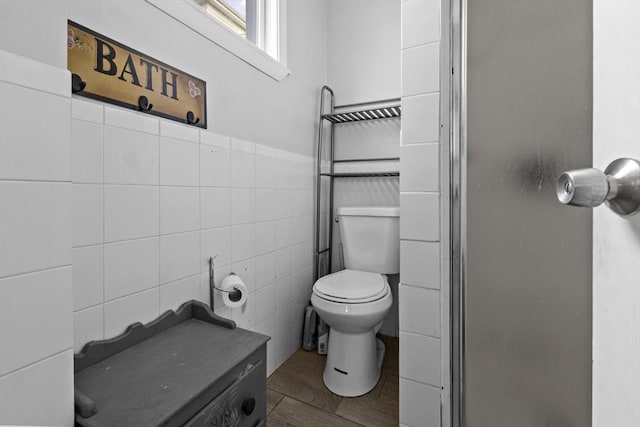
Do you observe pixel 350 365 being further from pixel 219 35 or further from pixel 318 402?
pixel 219 35

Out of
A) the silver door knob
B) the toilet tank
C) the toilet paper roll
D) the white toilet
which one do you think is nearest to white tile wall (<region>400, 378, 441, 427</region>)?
the white toilet

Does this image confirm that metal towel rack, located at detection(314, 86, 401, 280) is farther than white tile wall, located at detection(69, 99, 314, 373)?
Yes

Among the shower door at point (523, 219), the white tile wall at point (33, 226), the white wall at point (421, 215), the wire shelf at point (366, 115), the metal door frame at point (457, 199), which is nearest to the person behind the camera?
the shower door at point (523, 219)

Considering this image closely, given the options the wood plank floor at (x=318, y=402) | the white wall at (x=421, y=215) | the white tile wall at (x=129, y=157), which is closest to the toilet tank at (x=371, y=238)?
the wood plank floor at (x=318, y=402)

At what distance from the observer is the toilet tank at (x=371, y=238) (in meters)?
1.69

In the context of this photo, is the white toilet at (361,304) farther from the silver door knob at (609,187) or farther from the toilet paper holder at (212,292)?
the silver door knob at (609,187)

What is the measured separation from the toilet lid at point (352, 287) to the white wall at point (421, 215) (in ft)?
1.18

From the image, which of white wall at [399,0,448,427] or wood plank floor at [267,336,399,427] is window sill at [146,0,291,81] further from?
wood plank floor at [267,336,399,427]

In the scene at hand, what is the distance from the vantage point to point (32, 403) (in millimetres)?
548

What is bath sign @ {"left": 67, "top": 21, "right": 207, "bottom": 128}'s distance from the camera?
79cm

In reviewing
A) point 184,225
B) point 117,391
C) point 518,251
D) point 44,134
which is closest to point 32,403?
point 117,391

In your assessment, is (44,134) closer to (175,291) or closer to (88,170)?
(88,170)

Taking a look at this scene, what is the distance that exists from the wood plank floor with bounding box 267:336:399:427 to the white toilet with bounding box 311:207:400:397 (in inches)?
1.9

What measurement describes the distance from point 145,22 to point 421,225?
1086mm
